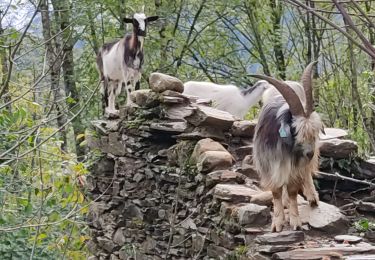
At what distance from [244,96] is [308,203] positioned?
351cm

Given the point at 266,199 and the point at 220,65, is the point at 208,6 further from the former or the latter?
the point at 266,199

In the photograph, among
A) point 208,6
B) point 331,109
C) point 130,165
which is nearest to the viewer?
point 130,165

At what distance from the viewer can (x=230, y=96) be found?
28.0ft

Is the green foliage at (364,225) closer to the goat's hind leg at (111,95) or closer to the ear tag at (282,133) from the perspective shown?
the ear tag at (282,133)

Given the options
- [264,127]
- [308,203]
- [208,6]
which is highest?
[208,6]

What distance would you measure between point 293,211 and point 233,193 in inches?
29.8

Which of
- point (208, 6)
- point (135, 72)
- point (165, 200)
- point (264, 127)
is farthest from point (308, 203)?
point (208, 6)

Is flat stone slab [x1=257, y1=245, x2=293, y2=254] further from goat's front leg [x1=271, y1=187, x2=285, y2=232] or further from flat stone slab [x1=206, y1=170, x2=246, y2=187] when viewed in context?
flat stone slab [x1=206, y1=170, x2=246, y2=187]

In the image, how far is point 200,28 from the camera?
13.1 metres

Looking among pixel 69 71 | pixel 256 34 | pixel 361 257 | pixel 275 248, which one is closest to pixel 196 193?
pixel 275 248

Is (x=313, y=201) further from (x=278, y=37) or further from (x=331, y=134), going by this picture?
(x=278, y=37)

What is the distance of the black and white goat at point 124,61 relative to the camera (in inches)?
333

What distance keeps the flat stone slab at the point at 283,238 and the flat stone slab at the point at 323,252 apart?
143mm

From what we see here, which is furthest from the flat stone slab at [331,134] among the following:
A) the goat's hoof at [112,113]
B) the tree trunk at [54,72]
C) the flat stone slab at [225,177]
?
the goat's hoof at [112,113]
